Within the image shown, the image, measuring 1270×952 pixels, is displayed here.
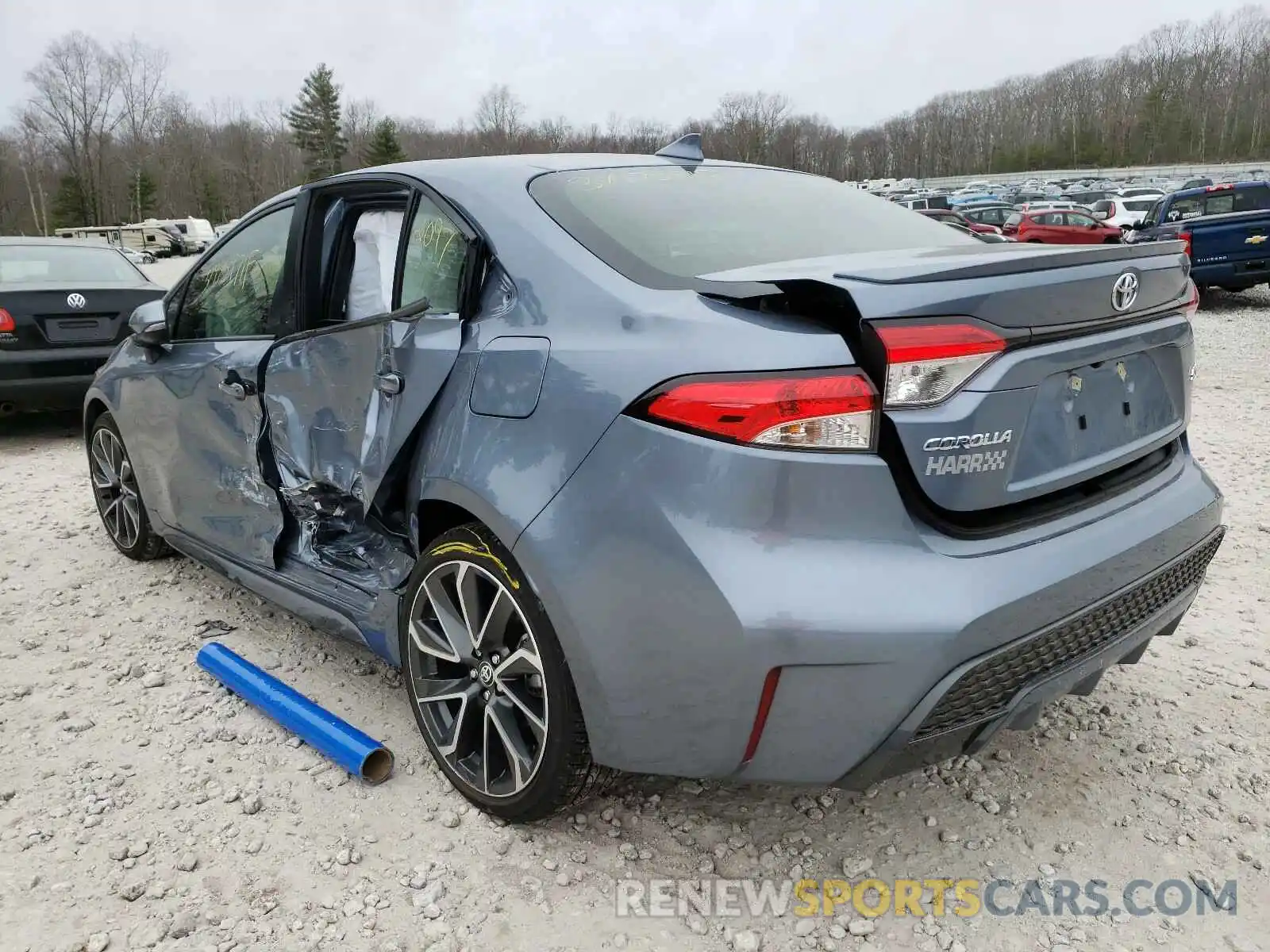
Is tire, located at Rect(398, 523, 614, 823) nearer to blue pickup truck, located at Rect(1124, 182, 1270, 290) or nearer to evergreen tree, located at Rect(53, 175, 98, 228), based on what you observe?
blue pickup truck, located at Rect(1124, 182, 1270, 290)

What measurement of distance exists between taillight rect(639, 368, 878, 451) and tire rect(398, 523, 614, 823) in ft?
2.13

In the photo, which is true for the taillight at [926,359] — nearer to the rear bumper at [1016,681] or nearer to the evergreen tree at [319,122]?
the rear bumper at [1016,681]

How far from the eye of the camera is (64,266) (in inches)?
294

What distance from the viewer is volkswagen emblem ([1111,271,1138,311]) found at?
199 centimetres

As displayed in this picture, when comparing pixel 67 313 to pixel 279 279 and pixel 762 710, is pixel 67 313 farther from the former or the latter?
pixel 762 710

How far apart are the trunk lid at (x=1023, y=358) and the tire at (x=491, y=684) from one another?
33.4 inches

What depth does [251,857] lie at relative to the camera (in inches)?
89.9

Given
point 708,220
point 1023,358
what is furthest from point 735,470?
point 708,220

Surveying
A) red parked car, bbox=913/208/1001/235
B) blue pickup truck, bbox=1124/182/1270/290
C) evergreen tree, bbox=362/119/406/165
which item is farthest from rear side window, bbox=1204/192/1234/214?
evergreen tree, bbox=362/119/406/165

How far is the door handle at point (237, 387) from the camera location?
3.09 metres

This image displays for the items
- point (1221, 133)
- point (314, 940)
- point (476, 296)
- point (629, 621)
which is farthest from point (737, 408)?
point (1221, 133)

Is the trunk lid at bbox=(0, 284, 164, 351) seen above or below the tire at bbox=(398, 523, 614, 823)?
above

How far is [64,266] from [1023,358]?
793cm

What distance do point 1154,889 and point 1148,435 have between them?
1.04 m
